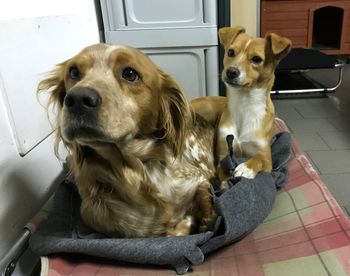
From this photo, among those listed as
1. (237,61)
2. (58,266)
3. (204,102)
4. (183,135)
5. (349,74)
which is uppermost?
(237,61)

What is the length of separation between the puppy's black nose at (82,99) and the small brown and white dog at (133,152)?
40 millimetres

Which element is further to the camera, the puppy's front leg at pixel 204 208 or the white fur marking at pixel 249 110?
the white fur marking at pixel 249 110

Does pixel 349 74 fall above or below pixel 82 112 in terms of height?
below

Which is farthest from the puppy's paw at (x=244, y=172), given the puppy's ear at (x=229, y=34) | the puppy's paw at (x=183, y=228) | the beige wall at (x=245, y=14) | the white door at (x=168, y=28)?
the beige wall at (x=245, y=14)

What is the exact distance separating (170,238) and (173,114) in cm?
38

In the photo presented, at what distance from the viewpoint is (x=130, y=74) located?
1.00m

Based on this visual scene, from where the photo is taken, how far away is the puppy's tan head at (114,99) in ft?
2.76

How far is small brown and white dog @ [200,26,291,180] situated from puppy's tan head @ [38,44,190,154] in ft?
1.50

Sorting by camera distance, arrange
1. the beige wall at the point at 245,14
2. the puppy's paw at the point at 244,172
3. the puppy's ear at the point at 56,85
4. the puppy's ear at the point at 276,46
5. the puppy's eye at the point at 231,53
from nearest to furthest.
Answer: the puppy's ear at the point at 56,85 → the puppy's paw at the point at 244,172 → the puppy's ear at the point at 276,46 → the puppy's eye at the point at 231,53 → the beige wall at the point at 245,14

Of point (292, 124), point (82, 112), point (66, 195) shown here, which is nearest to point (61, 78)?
point (82, 112)

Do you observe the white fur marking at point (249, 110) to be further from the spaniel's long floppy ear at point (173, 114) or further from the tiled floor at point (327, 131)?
the tiled floor at point (327, 131)

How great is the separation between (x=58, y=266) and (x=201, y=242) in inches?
15.7

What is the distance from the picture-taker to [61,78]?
42.9 inches

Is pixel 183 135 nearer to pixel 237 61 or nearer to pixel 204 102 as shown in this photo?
pixel 237 61
